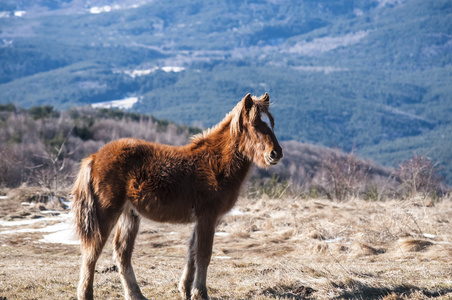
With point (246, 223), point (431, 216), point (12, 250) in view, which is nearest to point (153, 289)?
point (12, 250)

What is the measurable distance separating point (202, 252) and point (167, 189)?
3.05ft

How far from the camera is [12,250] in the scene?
35.2ft

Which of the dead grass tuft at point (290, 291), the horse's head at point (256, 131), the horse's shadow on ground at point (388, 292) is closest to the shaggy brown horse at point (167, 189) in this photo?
the horse's head at point (256, 131)

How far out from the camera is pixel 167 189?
7.26m

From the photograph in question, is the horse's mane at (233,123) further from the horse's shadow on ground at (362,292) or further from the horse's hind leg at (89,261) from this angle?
the horse's shadow on ground at (362,292)

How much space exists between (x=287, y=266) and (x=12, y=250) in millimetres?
5400

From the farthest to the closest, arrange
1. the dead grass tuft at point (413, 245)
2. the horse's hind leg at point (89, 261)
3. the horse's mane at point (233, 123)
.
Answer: the dead grass tuft at point (413, 245), the horse's mane at point (233, 123), the horse's hind leg at point (89, 261)

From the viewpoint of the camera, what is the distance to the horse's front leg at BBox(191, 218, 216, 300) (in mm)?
7293

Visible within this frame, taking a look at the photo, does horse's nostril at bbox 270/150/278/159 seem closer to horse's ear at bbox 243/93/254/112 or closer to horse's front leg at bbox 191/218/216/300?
horse's ear at bbox 243/93/254/112

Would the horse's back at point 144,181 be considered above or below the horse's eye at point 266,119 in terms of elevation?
below

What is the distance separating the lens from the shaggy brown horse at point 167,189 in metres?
7.15

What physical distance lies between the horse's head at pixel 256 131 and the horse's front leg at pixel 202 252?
108 centimetres

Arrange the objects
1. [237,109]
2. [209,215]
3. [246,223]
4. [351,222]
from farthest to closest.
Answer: [246,223] < [351,222] < [237,109] < [209,215]

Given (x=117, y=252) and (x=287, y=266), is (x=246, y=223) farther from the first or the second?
(x=117, y=252)
